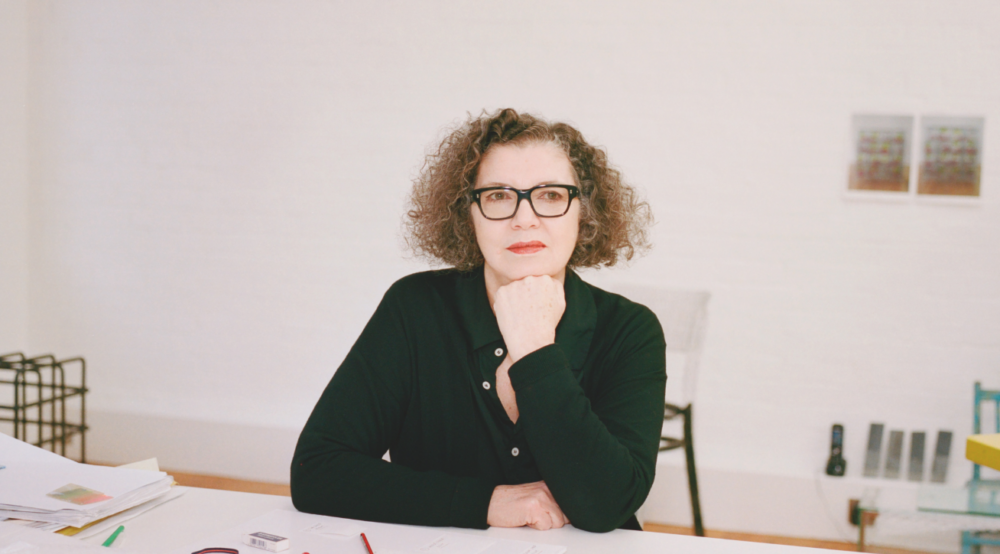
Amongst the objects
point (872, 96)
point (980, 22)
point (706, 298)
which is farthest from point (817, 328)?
A: point (980, 22)

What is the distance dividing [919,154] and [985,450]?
124cm

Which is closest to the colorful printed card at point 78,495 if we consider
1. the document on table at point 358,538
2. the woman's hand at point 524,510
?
the document on table at point 358,538

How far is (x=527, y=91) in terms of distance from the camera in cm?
308

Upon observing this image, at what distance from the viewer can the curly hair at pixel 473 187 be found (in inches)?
53.6

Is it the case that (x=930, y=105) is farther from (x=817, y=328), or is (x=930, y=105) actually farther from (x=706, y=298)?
(x=706, y=298)

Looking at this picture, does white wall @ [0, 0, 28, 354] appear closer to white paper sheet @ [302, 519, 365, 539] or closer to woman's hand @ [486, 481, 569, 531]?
white paper sheet @ [302, 519, 365, 539]

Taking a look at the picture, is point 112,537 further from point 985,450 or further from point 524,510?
point 985,450

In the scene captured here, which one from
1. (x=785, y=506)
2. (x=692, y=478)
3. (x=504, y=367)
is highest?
(x=504, y=367)

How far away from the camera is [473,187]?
4.53 feet

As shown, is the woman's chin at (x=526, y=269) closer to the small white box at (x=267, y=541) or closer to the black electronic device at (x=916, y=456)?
the small white box at (x=267, y=541)

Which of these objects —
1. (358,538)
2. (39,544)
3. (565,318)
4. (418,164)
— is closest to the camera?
(39,544)

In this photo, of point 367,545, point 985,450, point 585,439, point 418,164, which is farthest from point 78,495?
point 418,164

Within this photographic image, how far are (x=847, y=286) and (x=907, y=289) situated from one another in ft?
0.72

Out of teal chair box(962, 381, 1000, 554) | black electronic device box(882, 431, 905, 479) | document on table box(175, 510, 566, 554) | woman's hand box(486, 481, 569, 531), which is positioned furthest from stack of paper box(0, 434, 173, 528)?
black electronic device box(882, 431, 905, 479)
